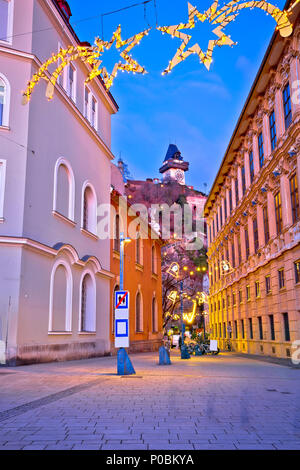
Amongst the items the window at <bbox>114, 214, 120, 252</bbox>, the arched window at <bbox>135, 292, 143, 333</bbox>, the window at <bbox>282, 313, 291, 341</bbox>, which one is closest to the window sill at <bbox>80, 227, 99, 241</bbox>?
the window at <bbox>114, 214, 120, 252</bbox>

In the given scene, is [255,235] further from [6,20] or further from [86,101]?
[6,20]

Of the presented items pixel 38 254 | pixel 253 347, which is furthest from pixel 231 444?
pixel 253 347

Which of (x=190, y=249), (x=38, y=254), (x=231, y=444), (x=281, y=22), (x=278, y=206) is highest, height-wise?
(x=190, y=249)

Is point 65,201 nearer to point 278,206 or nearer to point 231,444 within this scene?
point 278,206

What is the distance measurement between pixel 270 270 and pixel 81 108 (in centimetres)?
1316

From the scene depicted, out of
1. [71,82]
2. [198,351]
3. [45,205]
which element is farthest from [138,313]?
[71,82]

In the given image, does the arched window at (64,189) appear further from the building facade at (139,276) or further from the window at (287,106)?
the window at (287,106)

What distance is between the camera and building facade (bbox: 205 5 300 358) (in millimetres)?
19672

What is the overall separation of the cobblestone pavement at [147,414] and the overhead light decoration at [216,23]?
5.73m

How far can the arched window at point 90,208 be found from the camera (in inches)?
908

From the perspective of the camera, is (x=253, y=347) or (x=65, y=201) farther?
(x=253, y=347)

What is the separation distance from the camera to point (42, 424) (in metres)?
5.84

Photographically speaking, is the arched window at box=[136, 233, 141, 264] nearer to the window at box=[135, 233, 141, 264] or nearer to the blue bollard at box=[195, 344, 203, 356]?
the window at box=[135, 233, 141, 264]
